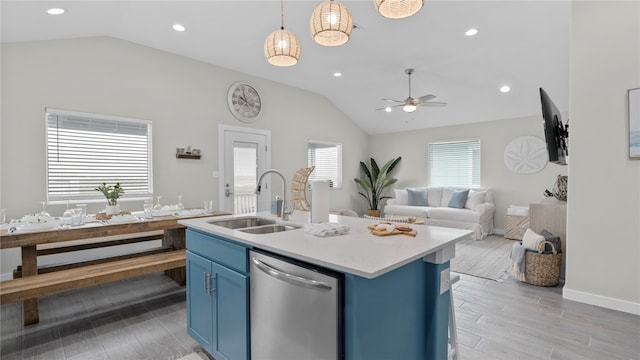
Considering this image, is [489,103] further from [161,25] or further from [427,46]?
[161,25]

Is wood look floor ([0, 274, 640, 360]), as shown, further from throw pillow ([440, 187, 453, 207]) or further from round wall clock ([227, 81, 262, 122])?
throw pillow ([440, 187, 453, 207])

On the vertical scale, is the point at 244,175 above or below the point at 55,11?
below

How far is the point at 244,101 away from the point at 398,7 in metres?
4.05

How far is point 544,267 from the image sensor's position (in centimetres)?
319

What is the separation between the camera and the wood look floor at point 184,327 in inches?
81.7

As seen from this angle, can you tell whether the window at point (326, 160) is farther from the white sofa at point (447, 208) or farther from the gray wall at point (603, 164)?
the gray wall at point (603, 164)

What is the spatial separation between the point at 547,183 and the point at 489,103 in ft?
6.27

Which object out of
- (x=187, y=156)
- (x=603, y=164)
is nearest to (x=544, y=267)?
(x=603, y=164)

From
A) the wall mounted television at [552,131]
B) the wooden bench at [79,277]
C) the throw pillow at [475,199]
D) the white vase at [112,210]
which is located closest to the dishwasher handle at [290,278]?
the wooden bench at [79,277]

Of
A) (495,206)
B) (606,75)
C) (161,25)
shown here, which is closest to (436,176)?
(495,206)

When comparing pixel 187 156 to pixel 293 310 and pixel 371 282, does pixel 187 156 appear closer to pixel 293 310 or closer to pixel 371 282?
pixel 293 310

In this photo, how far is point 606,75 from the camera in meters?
Result: 2.70

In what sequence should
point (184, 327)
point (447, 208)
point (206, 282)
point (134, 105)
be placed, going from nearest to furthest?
point (206, 282) < point (184, 327) < point (134, 105) < point (447, 208)

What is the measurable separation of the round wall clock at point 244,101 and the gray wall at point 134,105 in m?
0.11
